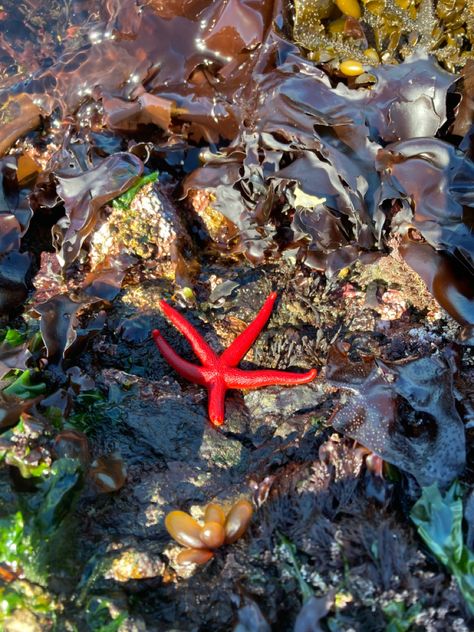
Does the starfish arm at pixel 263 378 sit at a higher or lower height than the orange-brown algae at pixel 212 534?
lower

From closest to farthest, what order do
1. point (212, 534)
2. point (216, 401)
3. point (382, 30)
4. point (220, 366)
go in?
point (212, 534)
point (216, 401)
point (220, 366)
point (382, 30)

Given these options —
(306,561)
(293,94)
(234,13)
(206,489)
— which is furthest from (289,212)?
(306,561)

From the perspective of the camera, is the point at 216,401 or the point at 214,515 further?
the point at 216,401

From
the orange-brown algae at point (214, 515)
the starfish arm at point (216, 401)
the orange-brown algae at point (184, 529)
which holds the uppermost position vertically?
the orange-brown algae at point (214, 515)

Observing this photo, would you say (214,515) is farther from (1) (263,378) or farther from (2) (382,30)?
(2) (382,30)

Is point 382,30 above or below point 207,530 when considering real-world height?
above

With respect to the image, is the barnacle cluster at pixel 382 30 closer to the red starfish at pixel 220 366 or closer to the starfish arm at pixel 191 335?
the red starfish at pixel 220 366

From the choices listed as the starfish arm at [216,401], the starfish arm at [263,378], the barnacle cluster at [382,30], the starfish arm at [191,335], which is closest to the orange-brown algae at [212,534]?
the starfish arm at [216,401]

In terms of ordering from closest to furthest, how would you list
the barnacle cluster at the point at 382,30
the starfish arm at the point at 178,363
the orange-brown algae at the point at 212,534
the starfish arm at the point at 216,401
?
the orange-brown algae at the point at 212,534
the starfish arm at the point at 216,401
the starfish arm at the point at 178,363
the barnacle cluster at the point at 382,30

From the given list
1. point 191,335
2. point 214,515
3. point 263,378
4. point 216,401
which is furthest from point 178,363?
point 214,515
